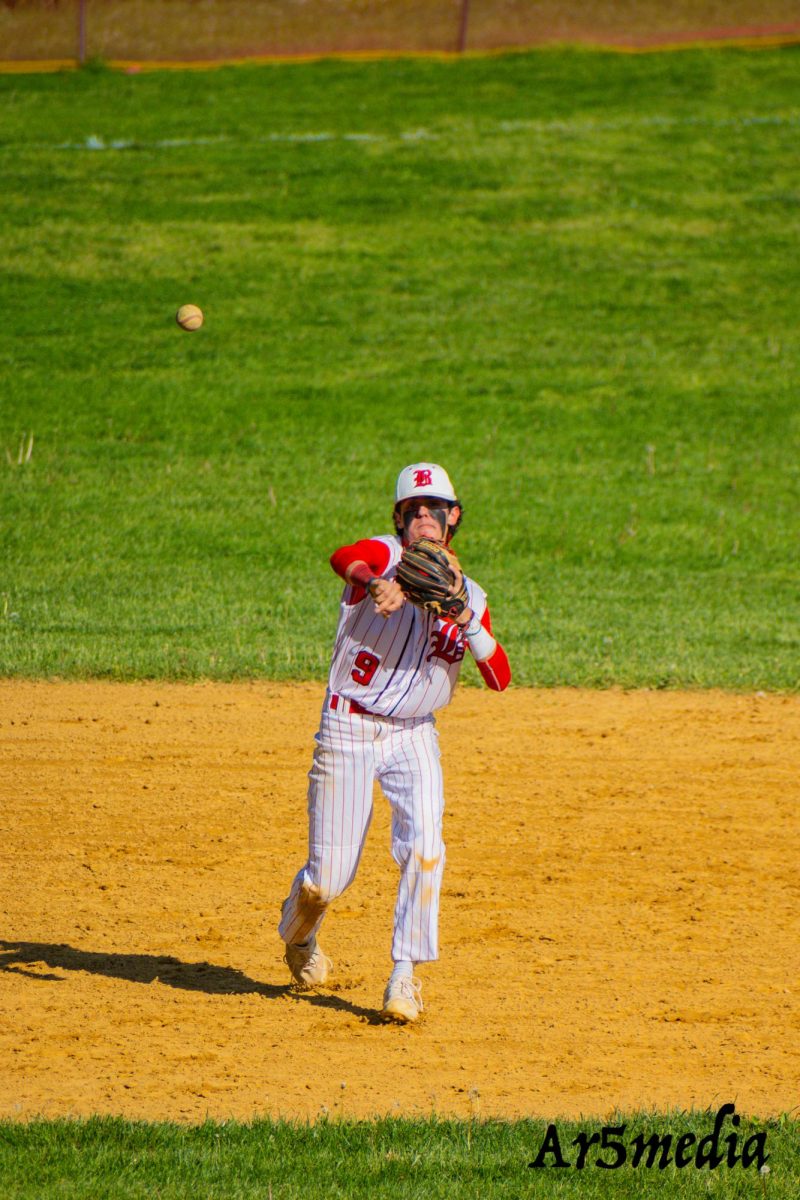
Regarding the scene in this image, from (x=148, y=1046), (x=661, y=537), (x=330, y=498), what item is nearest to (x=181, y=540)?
(x=330, y=498)

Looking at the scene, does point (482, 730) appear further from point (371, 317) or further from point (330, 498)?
point (371, 317)

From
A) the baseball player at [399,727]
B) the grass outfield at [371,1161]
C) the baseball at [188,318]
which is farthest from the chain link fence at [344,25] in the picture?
the grass outfield at [371,1161]

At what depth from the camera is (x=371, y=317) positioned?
2055 centimetres

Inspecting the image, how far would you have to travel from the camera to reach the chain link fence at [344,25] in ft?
92.3

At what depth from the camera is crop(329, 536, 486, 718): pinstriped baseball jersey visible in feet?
19.6

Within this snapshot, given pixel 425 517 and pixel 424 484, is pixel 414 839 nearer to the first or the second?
pixel 425 517

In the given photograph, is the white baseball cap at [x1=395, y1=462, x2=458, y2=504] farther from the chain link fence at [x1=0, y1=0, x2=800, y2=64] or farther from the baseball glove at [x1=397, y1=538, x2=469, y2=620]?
the chain link fence at [x1=0, y1=0, x2=800, y2=64]

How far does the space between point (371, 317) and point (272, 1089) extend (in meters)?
16.1

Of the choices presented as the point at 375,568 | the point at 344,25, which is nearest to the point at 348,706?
the point at 375,568

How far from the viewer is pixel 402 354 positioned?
19703 millimetres

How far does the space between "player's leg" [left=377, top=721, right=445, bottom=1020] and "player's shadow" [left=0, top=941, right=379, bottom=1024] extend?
45 centimetres

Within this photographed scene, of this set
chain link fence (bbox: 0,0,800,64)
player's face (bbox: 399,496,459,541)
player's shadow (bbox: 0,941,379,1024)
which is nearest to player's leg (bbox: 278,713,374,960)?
player's shadow (bbox: 0,941,379,1024)

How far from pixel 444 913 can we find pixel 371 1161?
2.59 meters

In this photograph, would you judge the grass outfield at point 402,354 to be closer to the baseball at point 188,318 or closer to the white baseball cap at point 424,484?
the baseball at point 188,318
